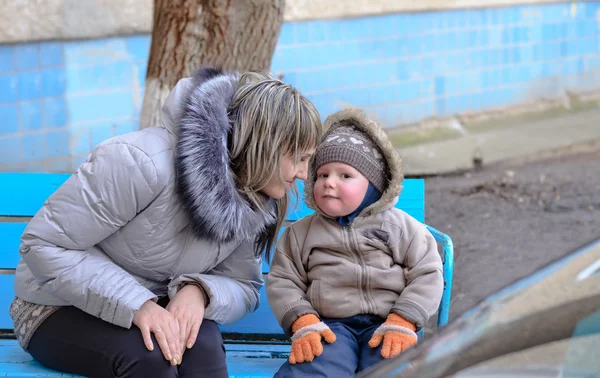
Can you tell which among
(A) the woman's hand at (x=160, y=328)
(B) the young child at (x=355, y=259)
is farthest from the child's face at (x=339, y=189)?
(A) the woman's hand at (x=160, y=328)

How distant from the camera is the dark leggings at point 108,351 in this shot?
2.61 meters

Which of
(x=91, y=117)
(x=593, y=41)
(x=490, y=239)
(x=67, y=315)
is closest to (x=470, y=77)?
(x=593, y=41)

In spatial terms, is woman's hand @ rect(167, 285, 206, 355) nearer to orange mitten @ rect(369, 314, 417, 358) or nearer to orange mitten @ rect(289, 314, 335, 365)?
orange mitten @ rect(289, 314, 335, 365)

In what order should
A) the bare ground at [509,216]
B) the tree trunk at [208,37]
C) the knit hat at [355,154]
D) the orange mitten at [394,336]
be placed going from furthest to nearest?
the bare ground at [509,216] → the tree trunk at [208,37] → the knit hat at [355,154] → the orange mitten at [394,336]

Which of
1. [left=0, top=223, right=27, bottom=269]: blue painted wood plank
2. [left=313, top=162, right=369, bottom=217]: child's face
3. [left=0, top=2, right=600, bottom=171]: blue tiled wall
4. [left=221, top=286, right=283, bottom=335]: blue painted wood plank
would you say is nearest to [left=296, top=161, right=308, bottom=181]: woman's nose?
[left=313, top=162, right=369, bottom=217]: child's face

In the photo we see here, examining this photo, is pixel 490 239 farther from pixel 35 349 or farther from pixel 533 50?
pixel 533 50

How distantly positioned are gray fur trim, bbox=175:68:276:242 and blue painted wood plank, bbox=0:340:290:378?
0.47 m

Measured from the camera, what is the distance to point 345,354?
278 centimetres

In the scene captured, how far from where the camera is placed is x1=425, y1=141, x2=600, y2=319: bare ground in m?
5.39

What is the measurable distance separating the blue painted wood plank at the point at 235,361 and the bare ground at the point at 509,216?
5.99 ft

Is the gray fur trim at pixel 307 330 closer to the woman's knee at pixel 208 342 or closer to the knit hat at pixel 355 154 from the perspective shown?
the woman's knee at pixel 208 342

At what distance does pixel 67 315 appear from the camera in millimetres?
2752

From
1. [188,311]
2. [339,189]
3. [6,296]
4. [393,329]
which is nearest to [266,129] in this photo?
Answer: [339,189]

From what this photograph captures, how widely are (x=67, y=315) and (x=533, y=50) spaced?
8.05 meters
